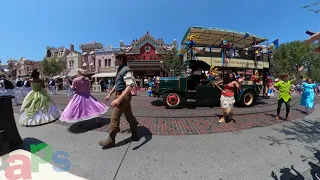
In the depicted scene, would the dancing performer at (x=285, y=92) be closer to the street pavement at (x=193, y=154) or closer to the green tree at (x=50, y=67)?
the street pavement at (x=193, y=154)

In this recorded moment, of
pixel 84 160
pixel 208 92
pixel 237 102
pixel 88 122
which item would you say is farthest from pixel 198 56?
pixel 84 160

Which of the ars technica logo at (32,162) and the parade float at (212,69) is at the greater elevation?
the parade float at (212,69)

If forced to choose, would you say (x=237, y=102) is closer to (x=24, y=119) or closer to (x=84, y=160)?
(x=84, y=160)

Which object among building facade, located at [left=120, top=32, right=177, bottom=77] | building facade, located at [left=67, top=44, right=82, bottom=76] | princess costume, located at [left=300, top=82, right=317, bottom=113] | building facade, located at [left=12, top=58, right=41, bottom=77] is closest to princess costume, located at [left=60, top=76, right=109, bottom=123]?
princess costume, located at [left=300, top=82, right=317, bottom=113]

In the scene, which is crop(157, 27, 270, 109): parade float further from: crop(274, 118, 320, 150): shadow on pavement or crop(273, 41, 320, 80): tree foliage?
crop(273, 41, 320, 80): tree foliage

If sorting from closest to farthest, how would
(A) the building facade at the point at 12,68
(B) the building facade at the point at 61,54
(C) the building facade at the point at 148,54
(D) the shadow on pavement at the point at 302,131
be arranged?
(D) the shadow on pavement at the point at 302,131, (A) the building facade at the point at 12,68, (C) the building facade at the point at 148,54, (B) the building facade at the point at 61,54

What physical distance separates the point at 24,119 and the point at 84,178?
147 inches

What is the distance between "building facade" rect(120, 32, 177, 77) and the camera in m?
25.0

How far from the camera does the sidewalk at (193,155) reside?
7.64 ft

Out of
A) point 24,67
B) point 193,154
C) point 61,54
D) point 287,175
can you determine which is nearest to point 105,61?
point 61,54

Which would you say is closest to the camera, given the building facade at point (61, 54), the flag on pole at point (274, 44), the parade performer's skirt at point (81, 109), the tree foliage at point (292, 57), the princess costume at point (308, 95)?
the parade performer's skirt at point (81, 109)

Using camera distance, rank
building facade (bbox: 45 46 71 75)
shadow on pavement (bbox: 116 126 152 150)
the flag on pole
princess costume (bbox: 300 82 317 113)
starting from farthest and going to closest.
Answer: building facade (bbox: 45 46 71 75) → the flag on pole → princess costume (bbox: 300 82 317 113) → shadow on pavement (bbox: 116 126 152 150)

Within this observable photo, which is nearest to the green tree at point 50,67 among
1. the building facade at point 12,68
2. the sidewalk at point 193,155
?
the building facade at point 12,68

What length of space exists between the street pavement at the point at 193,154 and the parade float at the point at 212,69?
3.49m
